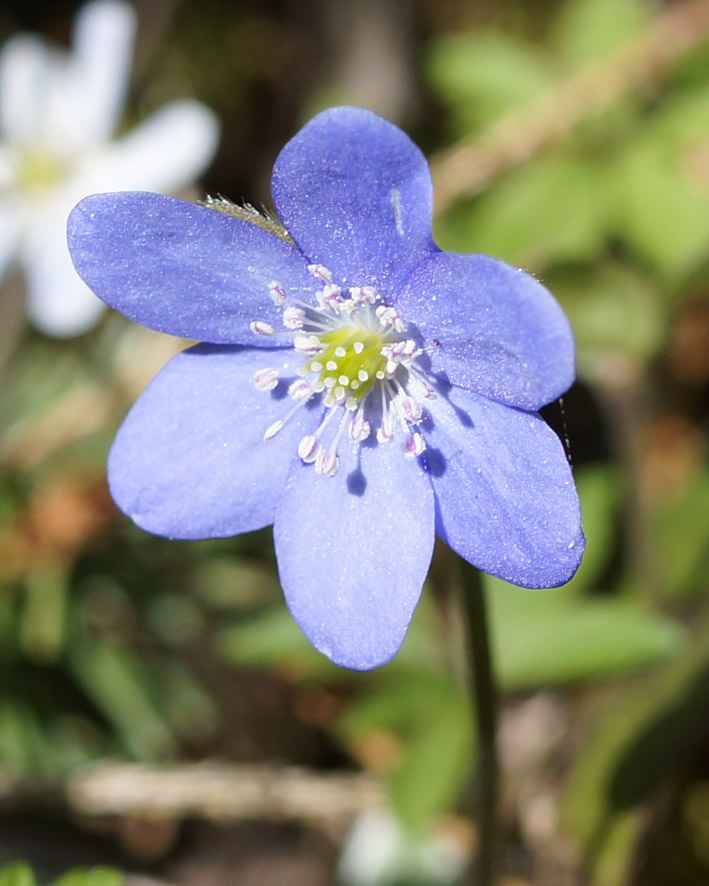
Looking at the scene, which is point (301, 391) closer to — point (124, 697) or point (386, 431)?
point (386, 431)

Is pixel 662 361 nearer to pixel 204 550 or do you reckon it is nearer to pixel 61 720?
pixel 204 550

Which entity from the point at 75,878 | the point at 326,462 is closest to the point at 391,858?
the point at 75,878

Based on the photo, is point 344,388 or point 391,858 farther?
point 391,858

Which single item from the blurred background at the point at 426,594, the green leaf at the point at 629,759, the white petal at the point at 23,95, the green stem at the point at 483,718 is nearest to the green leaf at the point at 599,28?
the blurred background at the point at 426,594

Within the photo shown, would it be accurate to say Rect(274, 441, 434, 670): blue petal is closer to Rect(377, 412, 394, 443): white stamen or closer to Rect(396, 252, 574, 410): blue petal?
Rect(377, 412, 394, 443): white stamen

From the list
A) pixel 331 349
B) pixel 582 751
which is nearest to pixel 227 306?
pixel 331 349

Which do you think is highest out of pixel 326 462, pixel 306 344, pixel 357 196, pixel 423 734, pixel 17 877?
pixel 357 196

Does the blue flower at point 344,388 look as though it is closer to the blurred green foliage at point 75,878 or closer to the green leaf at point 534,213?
the blurred green foliage at point 75,878
